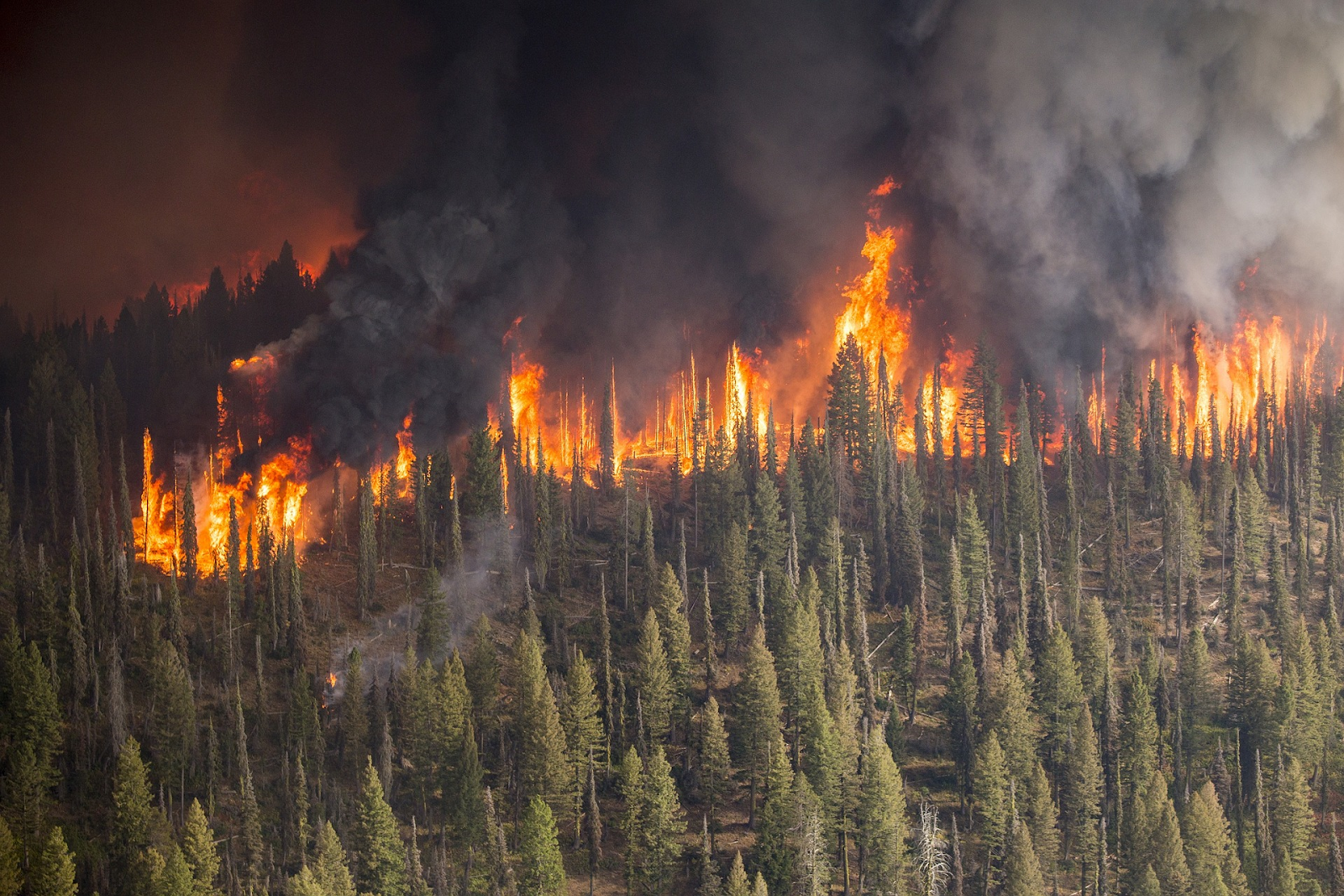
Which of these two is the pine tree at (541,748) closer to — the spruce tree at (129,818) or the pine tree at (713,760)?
the pine tree at (713,760)

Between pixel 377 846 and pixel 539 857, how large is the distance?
13050 millimetres

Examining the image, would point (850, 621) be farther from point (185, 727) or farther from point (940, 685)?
point (185, 727)

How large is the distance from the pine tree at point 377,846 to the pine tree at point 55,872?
21762 mm

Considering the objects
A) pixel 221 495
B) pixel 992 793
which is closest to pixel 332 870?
Answer: pixel 992 793

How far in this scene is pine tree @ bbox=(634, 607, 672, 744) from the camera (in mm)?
146375

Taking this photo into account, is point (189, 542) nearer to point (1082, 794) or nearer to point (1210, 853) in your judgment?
point (1082, 794)

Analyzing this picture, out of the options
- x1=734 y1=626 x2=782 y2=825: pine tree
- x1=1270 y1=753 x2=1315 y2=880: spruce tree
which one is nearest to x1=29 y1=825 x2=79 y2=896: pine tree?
x1=734 y1=626 x2=782 y2=825: pine tree

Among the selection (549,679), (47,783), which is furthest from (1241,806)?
(47,783)

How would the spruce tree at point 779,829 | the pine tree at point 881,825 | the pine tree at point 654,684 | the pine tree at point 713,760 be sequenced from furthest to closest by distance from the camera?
1. the pine tree at point 654,684
2. the pine tree at point 713,760
3. the pine tree at point 881,825
4. the spruce tree at point 779,829

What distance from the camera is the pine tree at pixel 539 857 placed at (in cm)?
12788

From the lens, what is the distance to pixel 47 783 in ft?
427

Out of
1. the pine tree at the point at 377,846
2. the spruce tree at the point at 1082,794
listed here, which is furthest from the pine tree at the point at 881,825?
the pine tree at the point at 377,846

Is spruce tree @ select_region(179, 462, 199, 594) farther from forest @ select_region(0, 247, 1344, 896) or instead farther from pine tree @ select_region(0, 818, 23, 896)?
pine tree @ select_region(0, 818, 23, 896)

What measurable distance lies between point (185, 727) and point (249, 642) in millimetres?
19418
